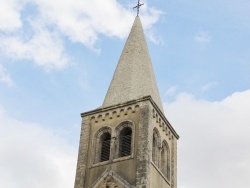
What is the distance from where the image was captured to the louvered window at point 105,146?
30258 mm

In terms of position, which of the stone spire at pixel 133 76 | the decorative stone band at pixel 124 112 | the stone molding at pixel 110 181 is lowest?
the stone molding at pixel 110 181

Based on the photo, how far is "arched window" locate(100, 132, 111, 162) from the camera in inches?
1191

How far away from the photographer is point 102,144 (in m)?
30.9

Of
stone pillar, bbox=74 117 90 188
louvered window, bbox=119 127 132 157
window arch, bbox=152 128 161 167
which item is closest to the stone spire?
stone pillar, bbox=74 117 90 188

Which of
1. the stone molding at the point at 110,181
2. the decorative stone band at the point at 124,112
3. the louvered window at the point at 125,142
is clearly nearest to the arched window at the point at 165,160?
the decorative stone band at the point at 124,112

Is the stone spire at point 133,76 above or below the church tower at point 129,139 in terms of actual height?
above

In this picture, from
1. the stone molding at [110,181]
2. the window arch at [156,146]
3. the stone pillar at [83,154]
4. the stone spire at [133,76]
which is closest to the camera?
the stone molding at [110,181]

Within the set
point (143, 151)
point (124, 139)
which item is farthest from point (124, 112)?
point (143, 151)

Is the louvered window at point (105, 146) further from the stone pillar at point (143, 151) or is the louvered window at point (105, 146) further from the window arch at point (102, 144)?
the stone pillar at point (143, 151)

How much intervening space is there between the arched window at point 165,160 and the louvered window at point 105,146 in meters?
3.03

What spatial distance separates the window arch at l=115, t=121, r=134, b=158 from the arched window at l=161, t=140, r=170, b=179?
241 centimetres

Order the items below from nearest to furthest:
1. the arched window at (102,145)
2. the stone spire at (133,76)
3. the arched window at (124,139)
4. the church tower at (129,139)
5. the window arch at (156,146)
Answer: the church tower at (129,139)
the arched window at (124,139)
the window arch at (156,146)
the arched window at (102,145)
the stone spire at (133,76)

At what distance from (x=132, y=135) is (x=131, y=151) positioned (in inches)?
38.1

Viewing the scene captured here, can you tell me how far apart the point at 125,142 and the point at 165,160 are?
107 inches
